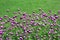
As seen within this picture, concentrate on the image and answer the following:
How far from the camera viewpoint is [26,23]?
6.75m

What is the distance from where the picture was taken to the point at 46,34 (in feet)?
21.0

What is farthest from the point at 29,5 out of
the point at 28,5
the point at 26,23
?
the point at 26,23

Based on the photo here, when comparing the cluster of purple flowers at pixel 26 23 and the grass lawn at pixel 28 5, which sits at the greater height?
the cluster of purple flowers at pixel 26 23

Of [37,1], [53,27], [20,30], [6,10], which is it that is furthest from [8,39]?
[37,1]

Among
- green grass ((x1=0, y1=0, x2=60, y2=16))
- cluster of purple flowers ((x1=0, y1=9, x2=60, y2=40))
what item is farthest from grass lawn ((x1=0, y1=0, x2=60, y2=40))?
cluster of purple flowers ((x1=0, y1=9, x2=60, y2=40))

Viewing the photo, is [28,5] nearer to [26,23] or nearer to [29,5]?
[29,5]

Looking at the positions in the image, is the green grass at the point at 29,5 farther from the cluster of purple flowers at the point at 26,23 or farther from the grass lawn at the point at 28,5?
the cluster of purple flowers at the point at 26,23

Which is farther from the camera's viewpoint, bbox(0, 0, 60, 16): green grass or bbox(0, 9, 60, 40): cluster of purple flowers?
bbox(0, 0, 60, 16): green grass

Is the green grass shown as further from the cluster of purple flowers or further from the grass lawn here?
the cluster of purple flowers

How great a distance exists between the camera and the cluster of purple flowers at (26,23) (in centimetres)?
632

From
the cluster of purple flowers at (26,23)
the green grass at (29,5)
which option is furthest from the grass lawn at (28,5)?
the cluster of purple flowers at (26,23)

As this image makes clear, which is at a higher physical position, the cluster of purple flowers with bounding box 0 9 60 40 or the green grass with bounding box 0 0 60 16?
the cluster of purple flowers with bounding box 0 9 60 40

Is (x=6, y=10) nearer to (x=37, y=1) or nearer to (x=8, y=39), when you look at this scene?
(x=37, y=1)

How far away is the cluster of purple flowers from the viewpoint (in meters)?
6.32
